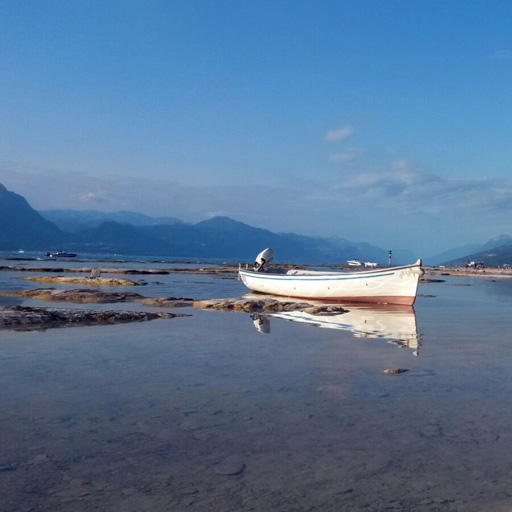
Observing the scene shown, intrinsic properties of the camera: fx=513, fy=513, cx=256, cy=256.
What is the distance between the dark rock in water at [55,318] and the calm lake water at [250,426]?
7.57 feet

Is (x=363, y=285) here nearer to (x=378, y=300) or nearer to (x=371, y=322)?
(x=378, y=300)

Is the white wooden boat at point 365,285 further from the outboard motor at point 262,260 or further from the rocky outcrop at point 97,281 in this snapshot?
the rocky outcrop at point 97,281

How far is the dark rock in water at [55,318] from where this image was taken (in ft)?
61.8

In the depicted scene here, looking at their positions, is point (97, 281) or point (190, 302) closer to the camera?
point (190, 302)

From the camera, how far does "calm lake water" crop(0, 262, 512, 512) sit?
20.2 ft

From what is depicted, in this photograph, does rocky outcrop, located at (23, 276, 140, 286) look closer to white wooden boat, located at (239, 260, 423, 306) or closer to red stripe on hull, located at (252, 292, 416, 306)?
white wooden boat, located at (239, 260, 423, 306)

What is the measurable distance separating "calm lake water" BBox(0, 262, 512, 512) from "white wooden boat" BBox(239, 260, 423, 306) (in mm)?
17105

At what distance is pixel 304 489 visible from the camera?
20.6 feet

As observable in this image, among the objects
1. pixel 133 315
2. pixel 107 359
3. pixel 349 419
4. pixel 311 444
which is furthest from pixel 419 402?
pixel 133 315

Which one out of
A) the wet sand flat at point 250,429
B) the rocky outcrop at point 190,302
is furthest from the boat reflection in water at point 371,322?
the wet sand flat at point 250,429

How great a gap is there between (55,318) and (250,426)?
13.8m

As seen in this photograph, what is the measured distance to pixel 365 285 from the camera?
34.9 metres

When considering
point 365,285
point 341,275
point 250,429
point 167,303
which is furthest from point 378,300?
point 250,429

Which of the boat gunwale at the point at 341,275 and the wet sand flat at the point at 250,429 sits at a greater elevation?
the boat gunwale at the point at 341,275
